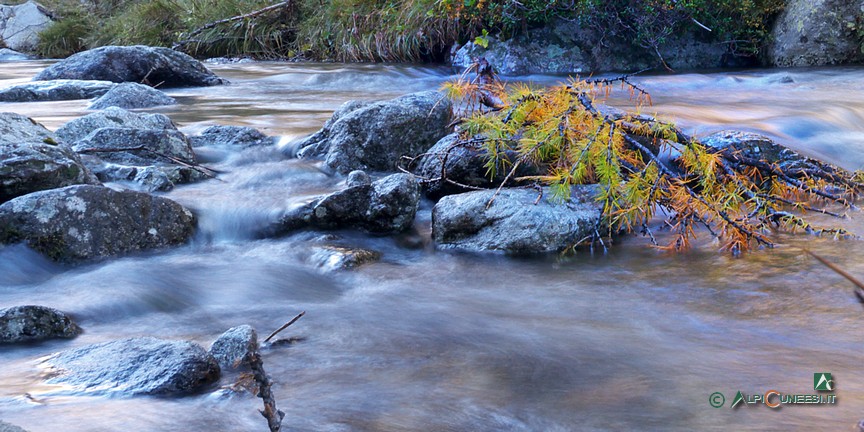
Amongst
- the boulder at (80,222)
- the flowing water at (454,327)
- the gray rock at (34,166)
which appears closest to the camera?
the flowing water at (454,327)

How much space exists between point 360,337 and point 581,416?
0.99 meters

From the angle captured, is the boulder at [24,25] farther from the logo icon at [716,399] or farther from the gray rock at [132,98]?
the logo icon at [716,399]

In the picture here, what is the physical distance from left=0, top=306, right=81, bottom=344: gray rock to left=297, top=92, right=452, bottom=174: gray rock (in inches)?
98.4

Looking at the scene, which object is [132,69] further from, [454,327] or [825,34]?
[825,34]

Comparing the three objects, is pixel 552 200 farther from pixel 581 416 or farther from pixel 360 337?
pixel 581 416

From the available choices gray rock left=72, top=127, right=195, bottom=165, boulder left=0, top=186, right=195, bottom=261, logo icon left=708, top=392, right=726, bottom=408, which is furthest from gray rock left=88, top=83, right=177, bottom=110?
logo icon left=708, top=392, right=726, bottom=408

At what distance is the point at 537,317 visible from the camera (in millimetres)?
3209

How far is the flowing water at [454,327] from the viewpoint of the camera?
7.54 ft

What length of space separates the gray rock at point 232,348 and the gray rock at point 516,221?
162 cm

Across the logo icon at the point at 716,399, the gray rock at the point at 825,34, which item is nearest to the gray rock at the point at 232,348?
the logo icon at the point at 716,399

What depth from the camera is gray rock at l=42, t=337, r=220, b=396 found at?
238cm

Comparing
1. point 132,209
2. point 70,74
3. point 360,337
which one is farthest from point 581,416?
point 70,74

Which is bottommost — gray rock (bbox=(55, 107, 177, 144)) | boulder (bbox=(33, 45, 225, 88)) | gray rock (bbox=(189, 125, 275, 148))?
gray rock (bbox=(189, 125, 275, 148))

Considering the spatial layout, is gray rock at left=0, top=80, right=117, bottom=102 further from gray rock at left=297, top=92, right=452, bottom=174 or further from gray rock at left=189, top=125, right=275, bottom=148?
gray rock at left=297, top=92, right=452, bottom=174
